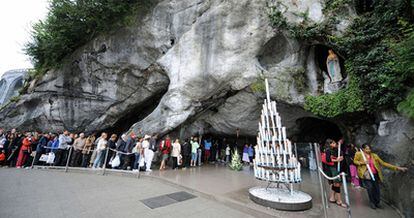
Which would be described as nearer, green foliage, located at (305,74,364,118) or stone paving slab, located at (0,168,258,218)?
stone paving slab, located at (0,168,258,218)

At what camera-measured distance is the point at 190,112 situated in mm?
10664

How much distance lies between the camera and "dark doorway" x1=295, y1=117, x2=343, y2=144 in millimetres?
12414

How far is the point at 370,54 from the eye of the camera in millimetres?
6809

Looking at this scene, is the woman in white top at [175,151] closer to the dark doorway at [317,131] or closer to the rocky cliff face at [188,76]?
the rocky cliff face at [188,76]

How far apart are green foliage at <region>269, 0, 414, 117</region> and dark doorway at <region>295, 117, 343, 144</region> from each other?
4661mm

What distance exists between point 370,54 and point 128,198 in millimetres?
9192

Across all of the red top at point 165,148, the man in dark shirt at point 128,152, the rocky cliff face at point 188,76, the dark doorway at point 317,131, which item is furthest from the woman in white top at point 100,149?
the dark doorway at point 317,131

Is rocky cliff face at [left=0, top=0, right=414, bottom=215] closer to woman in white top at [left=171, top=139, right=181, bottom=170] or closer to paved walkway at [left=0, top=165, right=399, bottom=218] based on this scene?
woman in white top at [left=171, top=139, right=181, bottom=170]

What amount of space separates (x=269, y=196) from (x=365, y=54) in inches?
247

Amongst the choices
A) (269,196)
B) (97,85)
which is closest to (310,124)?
(269,196)

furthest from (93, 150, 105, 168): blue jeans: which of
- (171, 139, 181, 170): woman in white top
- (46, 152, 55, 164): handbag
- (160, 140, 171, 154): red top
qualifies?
(171, 139, 181, 170): woman in white top

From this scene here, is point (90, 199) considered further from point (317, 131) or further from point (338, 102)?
point (317, 131)

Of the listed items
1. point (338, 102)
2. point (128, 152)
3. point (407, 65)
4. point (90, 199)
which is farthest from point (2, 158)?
point (407, 65)

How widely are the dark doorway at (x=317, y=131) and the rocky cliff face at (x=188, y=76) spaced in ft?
4.73
